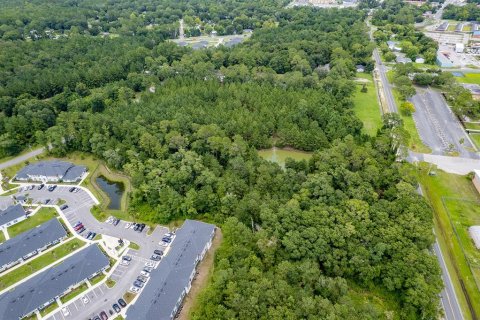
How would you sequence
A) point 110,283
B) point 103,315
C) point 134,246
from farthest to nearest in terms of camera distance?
point 134,246 < point 110,283 < point 103,315

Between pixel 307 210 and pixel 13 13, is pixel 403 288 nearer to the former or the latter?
pixel 307 210

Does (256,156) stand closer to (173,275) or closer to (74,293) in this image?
(173,275)

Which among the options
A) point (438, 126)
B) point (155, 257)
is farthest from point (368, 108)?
point (155, 257)

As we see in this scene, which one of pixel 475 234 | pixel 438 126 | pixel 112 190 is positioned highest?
pixel 438 126

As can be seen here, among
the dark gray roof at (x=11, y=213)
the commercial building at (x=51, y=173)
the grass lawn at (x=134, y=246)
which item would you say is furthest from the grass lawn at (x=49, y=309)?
the commercial building at (x=51, y=173)

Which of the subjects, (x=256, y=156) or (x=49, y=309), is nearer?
(x=49, y=309)

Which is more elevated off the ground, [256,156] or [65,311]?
[256,156]

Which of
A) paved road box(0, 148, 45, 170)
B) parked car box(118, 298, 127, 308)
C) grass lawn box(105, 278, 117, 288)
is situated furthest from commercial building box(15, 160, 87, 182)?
parked car box(118, 298, 127, 308)

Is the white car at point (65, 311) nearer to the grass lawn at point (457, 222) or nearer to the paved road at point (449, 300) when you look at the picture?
the paved road at point (449, 300)

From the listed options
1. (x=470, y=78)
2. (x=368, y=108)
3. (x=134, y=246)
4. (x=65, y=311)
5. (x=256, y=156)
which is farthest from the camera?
(x=470, y=78)
